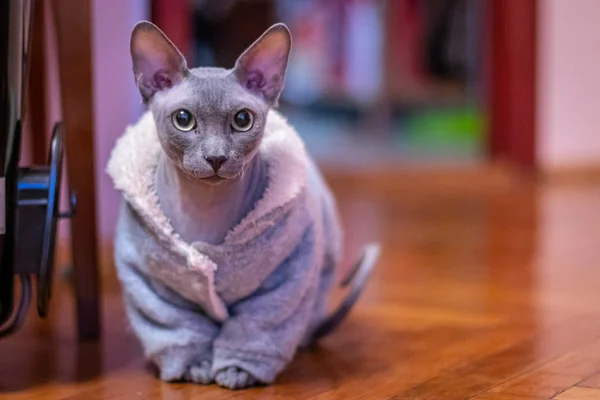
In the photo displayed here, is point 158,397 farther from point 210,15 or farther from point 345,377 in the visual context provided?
point 210,15

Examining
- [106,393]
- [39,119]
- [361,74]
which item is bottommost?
[106,393]

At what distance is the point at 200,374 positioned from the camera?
36.9 inches

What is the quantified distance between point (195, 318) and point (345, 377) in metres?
0.16

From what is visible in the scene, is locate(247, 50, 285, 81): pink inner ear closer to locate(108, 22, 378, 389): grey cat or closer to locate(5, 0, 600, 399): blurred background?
locate(108, 22, 378, 389): grey cat

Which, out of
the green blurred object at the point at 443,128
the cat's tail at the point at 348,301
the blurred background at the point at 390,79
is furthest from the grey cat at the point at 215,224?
the green blurred object at the point at 443,128

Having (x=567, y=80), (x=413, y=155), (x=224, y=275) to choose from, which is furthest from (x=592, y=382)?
(x=413, y=155)

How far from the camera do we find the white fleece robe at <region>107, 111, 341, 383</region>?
916mm

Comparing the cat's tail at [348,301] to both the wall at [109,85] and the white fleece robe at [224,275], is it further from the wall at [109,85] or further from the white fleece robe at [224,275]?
the wall at [109,85]

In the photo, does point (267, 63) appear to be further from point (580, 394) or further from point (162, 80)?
point (580, 394)

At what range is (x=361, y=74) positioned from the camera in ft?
14.9

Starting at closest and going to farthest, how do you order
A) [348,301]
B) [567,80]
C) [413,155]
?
[348,301]
[567,80]
[413,155]

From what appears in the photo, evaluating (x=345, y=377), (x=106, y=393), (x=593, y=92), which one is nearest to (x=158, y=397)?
(x=106, y=393)

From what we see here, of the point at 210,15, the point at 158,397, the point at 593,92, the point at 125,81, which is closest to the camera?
the point at 158,397

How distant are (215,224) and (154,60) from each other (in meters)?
0.16
